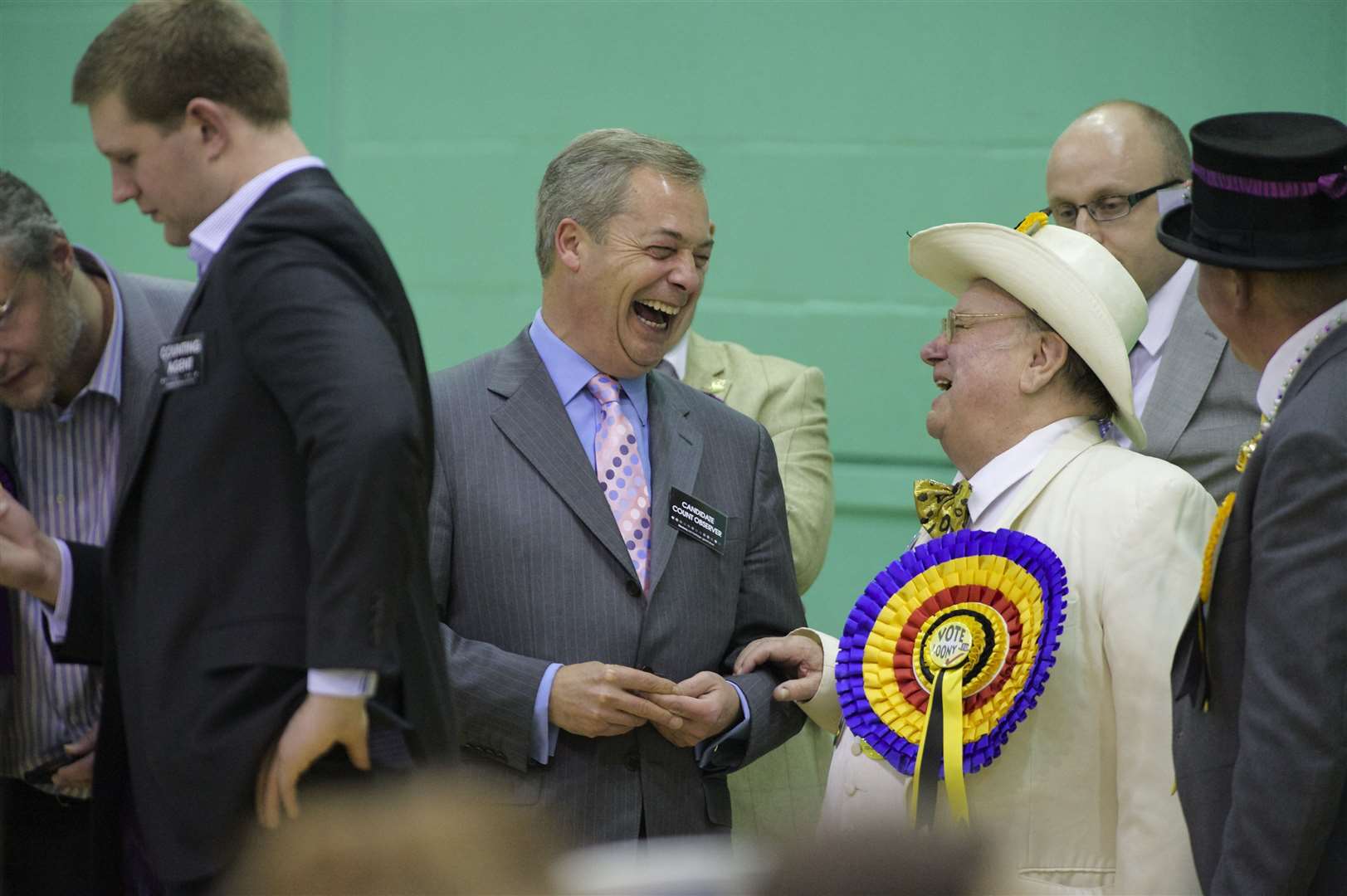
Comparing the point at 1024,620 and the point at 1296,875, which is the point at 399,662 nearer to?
the point at 1024,620

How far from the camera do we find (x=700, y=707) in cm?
281

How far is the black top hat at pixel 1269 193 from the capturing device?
2.26 metres

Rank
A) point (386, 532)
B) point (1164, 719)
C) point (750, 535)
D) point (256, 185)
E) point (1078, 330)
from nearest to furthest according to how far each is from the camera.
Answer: point (386, 532) < point (256, 185) < point (1164, 719) < point (1078, 330) < point (750, 535)

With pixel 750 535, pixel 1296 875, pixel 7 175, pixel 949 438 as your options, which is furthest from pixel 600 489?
pixel 1296 875

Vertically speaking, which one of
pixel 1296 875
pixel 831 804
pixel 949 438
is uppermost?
pixel 949 438

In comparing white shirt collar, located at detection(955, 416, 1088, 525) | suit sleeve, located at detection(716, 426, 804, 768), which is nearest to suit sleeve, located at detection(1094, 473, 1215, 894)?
white shirt collar, located at detection(955, 416, 1088, 525)

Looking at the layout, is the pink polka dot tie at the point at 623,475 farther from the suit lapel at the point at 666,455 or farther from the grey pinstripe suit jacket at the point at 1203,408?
the grey pinstripe suit jacket at the point at 1203,408

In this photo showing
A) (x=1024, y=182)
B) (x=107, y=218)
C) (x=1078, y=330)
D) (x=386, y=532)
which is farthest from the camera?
(x=107, y=218)

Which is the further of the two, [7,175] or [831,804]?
[831,804]

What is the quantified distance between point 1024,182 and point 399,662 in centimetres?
308

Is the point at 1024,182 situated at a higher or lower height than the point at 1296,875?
higher

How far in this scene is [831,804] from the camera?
9.17ft

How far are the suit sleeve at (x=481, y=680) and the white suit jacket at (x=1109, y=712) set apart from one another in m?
0.57

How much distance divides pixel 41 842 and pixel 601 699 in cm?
92
